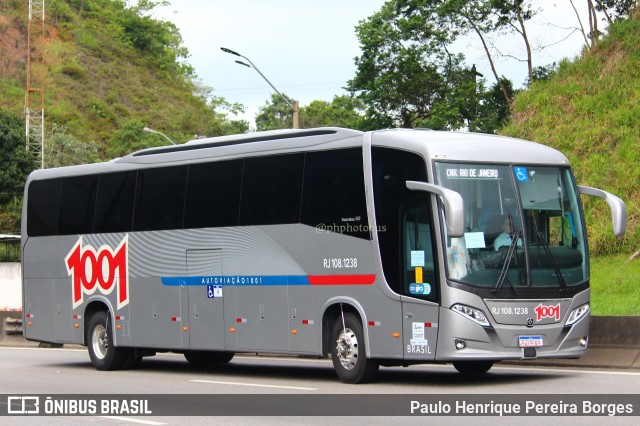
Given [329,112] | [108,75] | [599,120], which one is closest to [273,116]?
[329,112]

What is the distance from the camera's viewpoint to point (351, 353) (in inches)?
646

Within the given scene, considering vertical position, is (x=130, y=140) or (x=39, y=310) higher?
(x=130, y=140)

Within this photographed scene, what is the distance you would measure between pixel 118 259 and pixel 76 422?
872 cm

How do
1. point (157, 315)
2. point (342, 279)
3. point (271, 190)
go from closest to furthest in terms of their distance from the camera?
point (342, 279)
point (271, 190)
point (157, 315)

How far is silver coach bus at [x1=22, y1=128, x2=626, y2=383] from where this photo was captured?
15289 mm

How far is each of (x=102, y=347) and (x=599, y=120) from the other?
64.9ft

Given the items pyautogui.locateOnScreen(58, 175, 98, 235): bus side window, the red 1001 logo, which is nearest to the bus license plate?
the red 1001 logo

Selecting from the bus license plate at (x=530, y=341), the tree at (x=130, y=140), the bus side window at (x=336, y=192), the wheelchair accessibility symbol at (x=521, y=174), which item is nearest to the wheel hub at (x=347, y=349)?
the bus side window at (x=336, y=192)

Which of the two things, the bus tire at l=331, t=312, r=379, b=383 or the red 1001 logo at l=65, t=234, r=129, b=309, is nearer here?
the bus tire at l=331, t=312, r=379, b=383

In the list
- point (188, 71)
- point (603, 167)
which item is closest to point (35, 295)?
point (603, 167)

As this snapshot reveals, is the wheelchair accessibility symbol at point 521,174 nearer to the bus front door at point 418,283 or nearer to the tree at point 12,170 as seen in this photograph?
the bus front door at point 418,283

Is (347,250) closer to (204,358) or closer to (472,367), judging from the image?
(472,367)

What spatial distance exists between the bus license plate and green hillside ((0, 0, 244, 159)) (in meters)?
78.5

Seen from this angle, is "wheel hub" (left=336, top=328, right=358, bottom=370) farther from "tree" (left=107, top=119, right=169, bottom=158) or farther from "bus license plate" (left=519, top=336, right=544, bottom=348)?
"tree" (left=107, top=119, right=169, bottom=158)
